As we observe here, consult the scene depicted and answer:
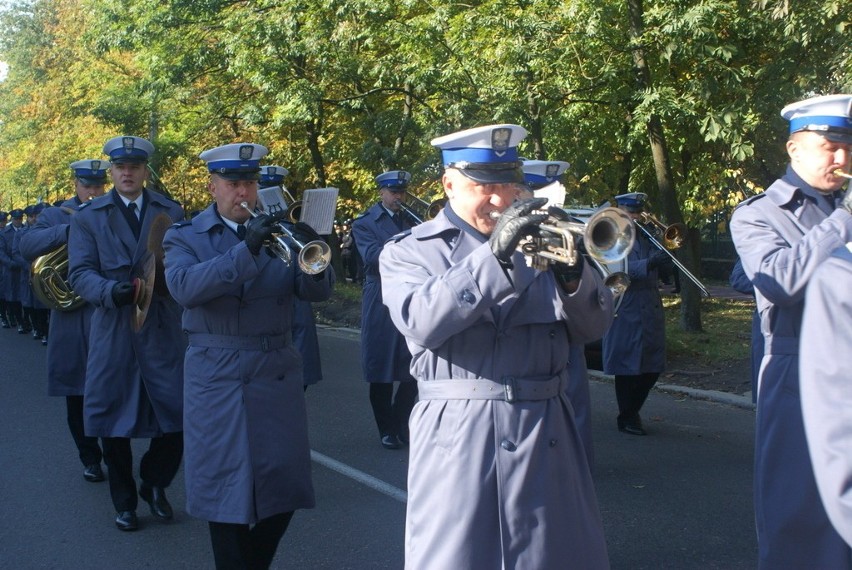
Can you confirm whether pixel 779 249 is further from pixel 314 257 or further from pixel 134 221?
pixel 134 221

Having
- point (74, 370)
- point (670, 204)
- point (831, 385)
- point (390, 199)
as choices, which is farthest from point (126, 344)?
point (670, 204)

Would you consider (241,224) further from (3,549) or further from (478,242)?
(3,549)

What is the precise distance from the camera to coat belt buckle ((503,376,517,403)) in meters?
3.31

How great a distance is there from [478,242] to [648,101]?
9596 mm

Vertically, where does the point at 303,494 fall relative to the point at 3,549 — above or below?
above

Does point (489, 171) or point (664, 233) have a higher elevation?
point (489, 171)

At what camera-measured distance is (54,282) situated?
7.98m

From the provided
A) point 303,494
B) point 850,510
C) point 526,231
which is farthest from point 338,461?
point 850,510

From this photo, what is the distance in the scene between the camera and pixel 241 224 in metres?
5.03

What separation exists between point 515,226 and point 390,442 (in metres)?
5.61

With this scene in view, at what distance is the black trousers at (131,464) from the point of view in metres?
6.34

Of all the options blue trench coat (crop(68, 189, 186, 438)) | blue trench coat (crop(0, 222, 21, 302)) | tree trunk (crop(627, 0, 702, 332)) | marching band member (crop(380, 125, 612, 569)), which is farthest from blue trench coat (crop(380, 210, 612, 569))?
blue trench coat (crop(0, 222, 21, 302))

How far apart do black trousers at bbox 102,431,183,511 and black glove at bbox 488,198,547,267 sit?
12.3ft

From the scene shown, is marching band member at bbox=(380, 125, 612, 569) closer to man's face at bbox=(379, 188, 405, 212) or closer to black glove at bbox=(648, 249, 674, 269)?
black glove at bbox=(648, 249, 674, 269)
